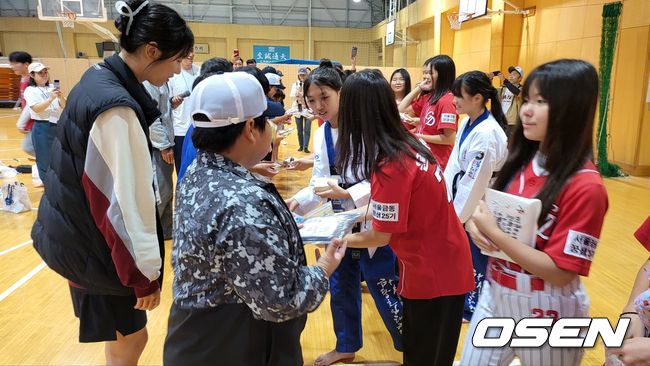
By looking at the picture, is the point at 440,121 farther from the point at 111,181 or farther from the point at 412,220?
the point at 111,181

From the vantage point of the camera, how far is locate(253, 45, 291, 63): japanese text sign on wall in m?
23.0

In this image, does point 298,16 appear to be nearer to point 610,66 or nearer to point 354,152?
point 610,66

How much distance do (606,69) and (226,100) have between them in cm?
856

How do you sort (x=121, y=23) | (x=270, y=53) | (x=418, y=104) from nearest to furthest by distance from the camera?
(x=121, y=23) < (x=418, y=104) < (x=270, y=53)

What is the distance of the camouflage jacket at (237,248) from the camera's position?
1.03 metres

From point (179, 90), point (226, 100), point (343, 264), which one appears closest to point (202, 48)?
point (179, 90)

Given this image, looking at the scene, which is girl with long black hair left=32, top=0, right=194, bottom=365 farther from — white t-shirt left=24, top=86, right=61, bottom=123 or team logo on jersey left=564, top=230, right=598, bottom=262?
white t-shirt left=24, top=86, right=61, bottom=123

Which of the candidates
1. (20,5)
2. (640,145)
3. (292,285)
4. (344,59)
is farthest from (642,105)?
(20,5)

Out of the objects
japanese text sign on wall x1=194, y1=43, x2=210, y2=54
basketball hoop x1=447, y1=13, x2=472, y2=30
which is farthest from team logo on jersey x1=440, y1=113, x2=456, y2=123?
japanese text sign on wall x1=194, y1=43, x2=210, y2=54

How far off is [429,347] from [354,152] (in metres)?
0.87

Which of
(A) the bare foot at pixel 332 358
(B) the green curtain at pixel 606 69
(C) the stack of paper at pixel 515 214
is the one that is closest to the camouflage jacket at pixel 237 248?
(C) the stack of paper at pixel 515 214

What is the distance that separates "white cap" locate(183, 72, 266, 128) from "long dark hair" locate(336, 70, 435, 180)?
0.67 metres

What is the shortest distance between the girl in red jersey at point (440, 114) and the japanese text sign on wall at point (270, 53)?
2030 centimetres

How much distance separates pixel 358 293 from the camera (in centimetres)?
253
